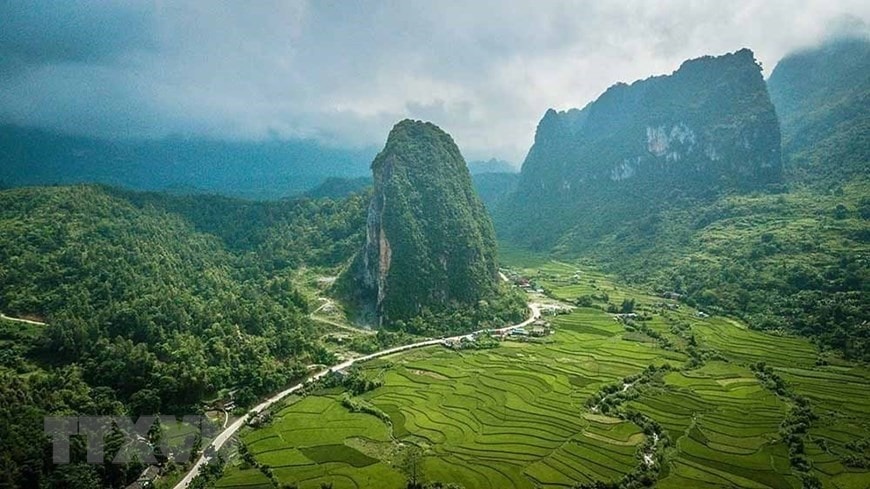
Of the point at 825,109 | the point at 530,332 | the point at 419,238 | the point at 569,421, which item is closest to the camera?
the point at 569,421

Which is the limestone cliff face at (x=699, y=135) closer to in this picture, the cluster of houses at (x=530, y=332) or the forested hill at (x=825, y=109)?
the forested hill at (x=825, y=109)

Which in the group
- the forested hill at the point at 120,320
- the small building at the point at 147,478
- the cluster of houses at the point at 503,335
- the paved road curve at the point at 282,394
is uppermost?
the forested hill at the point at 120,320

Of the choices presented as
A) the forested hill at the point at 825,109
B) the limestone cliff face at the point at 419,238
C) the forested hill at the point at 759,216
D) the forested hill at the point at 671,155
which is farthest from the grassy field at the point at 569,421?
the forested hill at the point at 825,109

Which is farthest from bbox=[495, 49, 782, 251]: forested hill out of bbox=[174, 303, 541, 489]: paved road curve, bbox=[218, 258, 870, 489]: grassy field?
bbox=[218, 258, 870, 489]: grassy field

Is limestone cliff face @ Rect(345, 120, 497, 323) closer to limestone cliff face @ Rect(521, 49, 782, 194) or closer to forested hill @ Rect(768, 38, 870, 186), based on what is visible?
limestone cliff face @ Rect(521, 49, 782, 194)

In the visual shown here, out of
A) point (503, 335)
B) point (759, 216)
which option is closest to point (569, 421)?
point (503, 335)

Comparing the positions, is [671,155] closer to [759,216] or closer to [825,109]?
[825,109]

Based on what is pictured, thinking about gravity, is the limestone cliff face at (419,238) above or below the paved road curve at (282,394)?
above

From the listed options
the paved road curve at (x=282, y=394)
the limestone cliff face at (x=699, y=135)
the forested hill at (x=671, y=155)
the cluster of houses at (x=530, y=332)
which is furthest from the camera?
the forested hill at (x=671, y=155)
